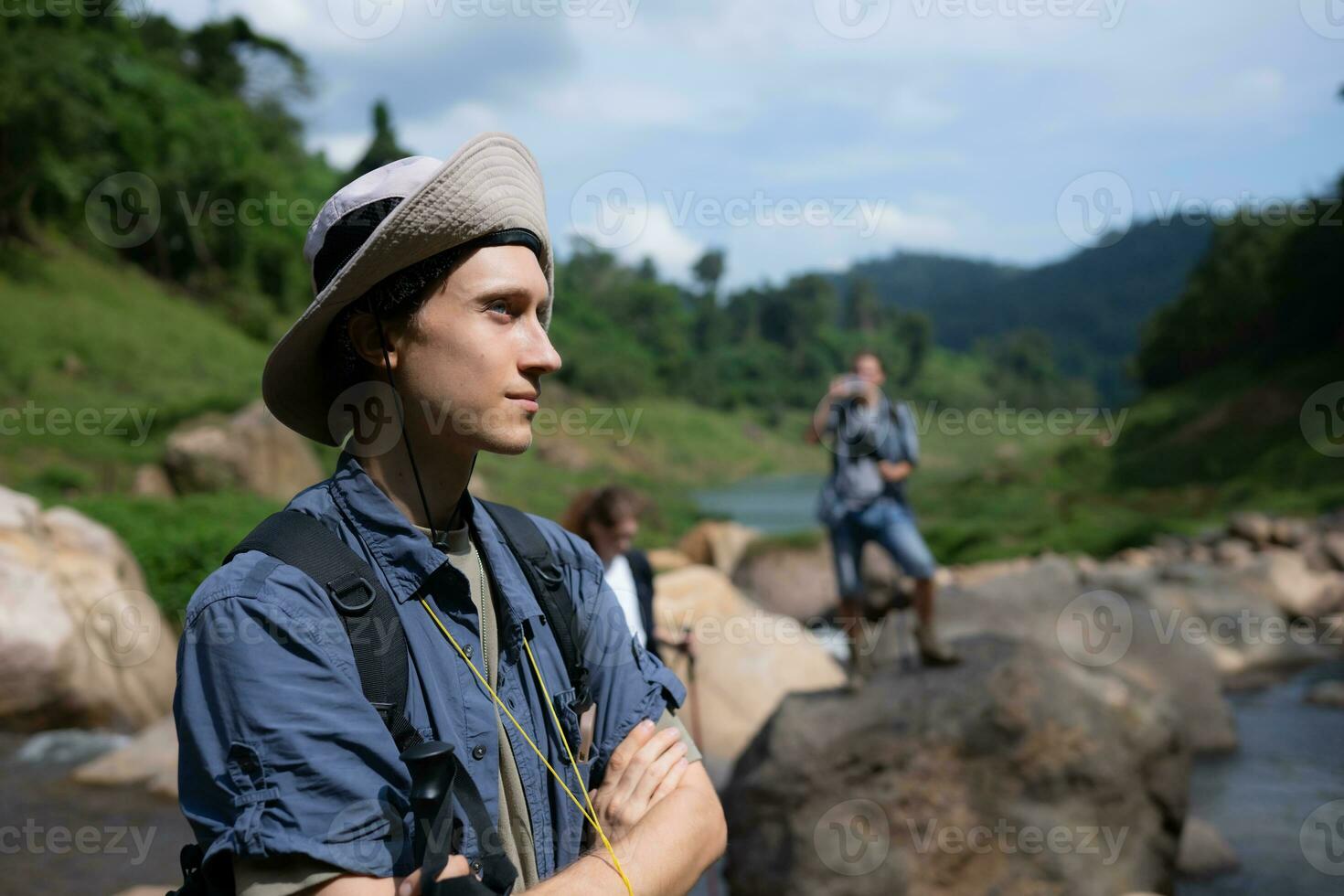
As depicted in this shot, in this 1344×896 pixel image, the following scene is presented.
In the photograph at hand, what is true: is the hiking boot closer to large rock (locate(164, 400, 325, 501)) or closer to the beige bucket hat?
the beige bucket hat

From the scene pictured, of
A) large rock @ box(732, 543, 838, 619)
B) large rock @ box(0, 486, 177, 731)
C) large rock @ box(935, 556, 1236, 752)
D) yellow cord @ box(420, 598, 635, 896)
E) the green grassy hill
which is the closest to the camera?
yellow cord @ box(420, 598, 635, 896)

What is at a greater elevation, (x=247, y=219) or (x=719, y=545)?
(x=247, y=219)

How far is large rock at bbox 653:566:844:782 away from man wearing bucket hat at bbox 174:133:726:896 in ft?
24.1

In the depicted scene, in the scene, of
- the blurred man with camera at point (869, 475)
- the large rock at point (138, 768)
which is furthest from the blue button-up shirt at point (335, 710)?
the large rock at point (138, 768)

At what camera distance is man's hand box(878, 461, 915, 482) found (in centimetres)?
714

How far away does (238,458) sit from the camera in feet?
53.2

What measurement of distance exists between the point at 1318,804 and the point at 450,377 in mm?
10002

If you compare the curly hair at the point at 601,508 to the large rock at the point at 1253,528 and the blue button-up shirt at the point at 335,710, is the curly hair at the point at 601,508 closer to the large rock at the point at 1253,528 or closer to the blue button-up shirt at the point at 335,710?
the blue button-up shirt at the point at 335,710

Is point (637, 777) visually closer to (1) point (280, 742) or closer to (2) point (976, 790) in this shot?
(1) point (280, 742)

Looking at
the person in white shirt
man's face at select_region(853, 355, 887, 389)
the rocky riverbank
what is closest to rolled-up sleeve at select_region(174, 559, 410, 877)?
the person in white shirt

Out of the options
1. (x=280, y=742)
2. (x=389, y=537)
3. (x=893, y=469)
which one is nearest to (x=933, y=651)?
(x=893, y=469)

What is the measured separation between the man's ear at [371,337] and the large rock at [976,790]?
193 inches

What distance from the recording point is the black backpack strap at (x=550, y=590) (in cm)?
181

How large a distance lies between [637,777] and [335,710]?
54 centimetres
